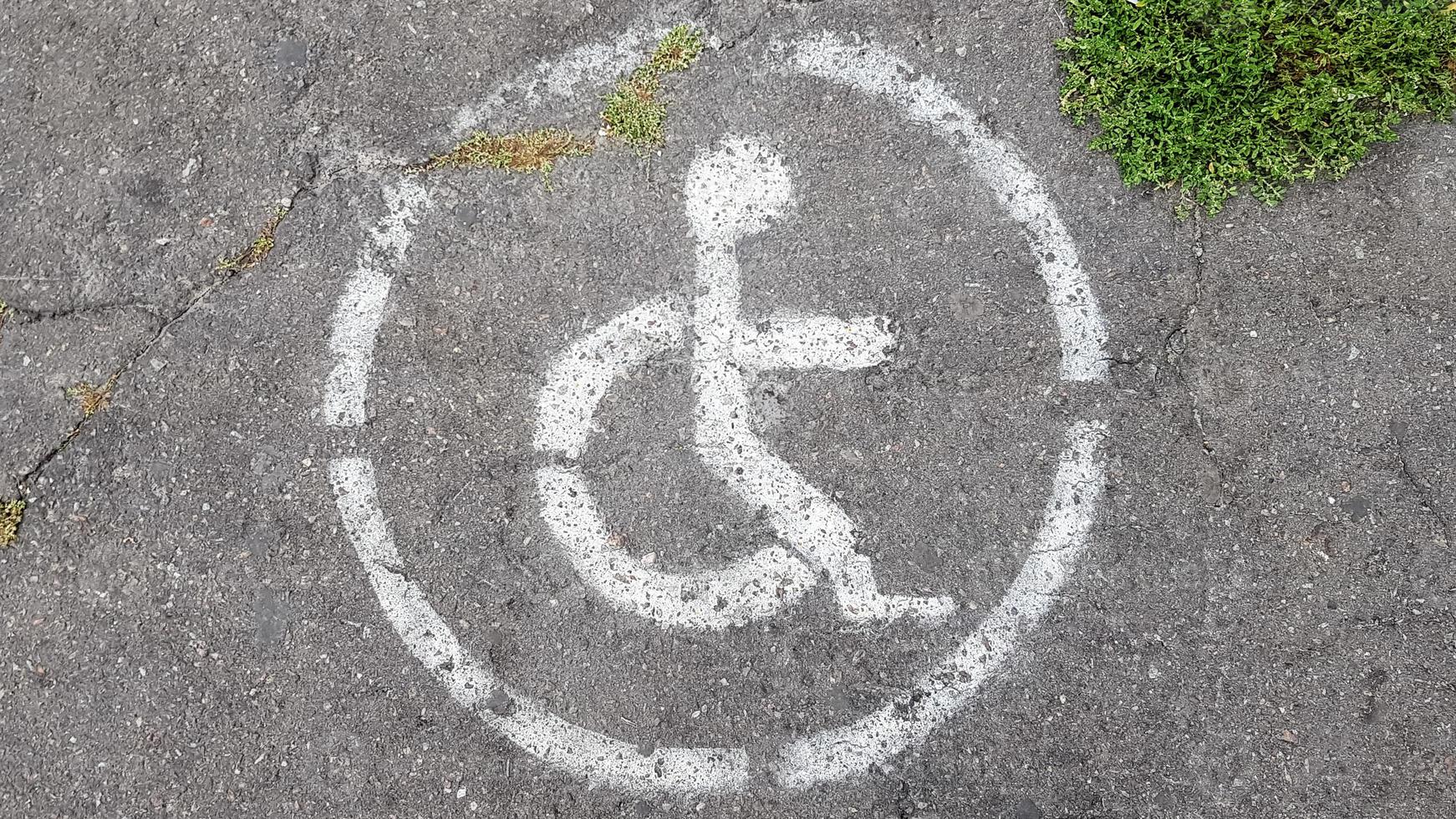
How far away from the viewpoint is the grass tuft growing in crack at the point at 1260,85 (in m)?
2.47

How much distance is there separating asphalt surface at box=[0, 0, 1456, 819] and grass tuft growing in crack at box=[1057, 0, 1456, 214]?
0.11 meters

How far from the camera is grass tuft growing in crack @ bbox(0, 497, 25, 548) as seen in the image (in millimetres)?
2506

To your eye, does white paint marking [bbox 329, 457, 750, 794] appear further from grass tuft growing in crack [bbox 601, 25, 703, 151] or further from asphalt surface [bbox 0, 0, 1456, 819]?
grass tuft growing in crack [bbox 601, 25, 703, 151]

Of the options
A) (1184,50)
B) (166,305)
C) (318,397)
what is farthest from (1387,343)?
(166,305)

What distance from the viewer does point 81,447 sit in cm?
252

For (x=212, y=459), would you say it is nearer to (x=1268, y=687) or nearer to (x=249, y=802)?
(x=249, y=802)

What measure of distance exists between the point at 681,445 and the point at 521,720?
99 centimetres

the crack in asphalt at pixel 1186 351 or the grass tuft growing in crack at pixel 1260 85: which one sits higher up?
the grass tuft growing in crack at pixel 1260 85

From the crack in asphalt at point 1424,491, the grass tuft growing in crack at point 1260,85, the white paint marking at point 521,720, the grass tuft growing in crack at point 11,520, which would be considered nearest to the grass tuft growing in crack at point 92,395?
the grass tuft growing in crack at point 11,520

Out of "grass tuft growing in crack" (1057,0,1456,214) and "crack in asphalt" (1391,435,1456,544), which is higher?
"grass tuft growing in crack" (1057,0,1456,214)

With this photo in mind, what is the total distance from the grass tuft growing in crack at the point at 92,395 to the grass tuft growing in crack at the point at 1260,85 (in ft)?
10.9

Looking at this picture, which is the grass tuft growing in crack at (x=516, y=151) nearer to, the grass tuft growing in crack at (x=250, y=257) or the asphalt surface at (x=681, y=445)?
the asphalt surface at (x=681, y=445)

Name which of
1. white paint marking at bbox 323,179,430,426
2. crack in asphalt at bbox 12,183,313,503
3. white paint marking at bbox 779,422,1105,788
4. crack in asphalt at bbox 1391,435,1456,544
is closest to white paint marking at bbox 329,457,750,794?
white paint marking at bbox 779,422,1105,788

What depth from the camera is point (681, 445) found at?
8.10 ft
